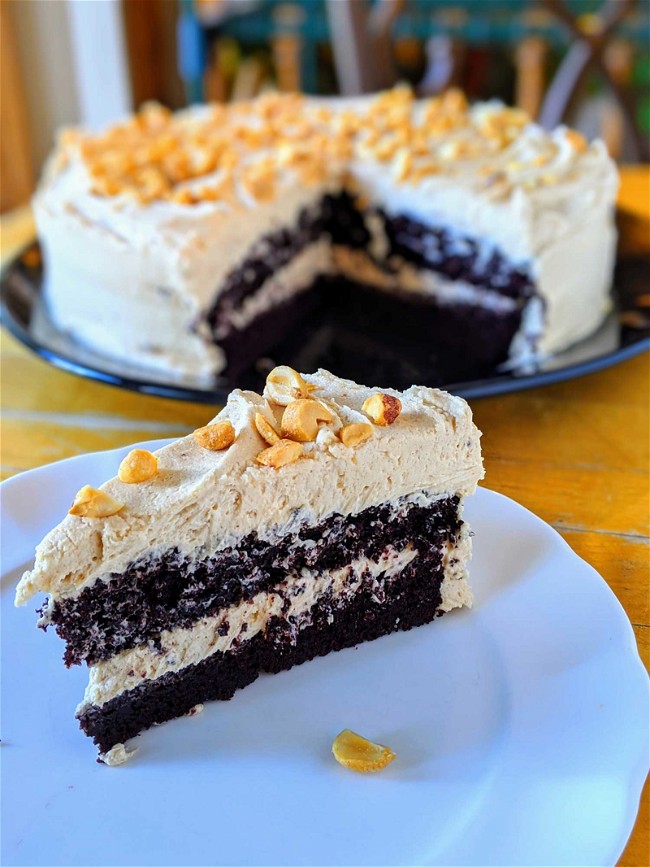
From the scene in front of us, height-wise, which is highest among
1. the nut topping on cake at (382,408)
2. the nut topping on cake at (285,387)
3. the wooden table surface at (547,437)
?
the nut topping on cake at (285,387)

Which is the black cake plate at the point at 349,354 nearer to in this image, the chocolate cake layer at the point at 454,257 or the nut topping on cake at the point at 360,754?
the chocolate cake layer at the point at 454,257

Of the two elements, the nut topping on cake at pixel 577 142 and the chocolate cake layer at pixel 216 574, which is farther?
the nut topping on cake at pixel 577 142

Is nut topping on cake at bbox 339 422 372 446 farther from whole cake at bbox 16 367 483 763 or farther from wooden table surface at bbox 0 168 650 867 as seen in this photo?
wooden table surface at bbox 0 168 650 867

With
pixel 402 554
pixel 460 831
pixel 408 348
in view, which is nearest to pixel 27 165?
pixel 408 348

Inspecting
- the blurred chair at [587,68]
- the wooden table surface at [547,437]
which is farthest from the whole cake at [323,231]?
the blurred chair at [587,68]

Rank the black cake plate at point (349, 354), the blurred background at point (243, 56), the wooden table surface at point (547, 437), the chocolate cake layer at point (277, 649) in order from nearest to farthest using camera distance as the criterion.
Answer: the chocolate cake layer at point (277, 649) → the wooden table surface at point (547, 437) → the black cake plate at point (349, 354) → the blurred background at point (243, 56)

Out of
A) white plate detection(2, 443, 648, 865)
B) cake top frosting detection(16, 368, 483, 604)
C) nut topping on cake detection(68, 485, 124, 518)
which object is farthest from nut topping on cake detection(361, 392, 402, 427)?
nut topping on cake detection(68, 485, 124, 518)

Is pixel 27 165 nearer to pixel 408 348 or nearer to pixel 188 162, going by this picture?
pixel 188 162
